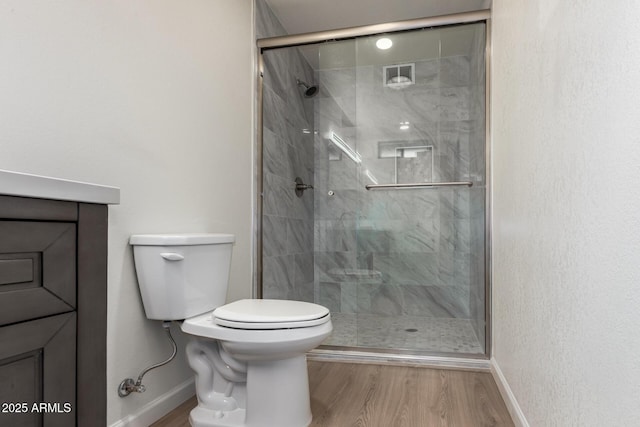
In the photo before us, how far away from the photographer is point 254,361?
1.58 metres

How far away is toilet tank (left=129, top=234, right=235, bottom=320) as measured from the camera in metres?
1.54

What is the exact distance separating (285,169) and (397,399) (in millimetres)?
1676

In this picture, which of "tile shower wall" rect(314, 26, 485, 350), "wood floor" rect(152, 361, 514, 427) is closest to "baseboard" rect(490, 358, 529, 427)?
"wood floor" rect(152, 361, 514, 427)

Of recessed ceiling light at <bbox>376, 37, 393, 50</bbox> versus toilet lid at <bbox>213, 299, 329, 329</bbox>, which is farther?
recessed ceiling light at <bbox>376, 37, 393, 50</bbox>

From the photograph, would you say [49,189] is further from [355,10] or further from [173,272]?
[355,10]

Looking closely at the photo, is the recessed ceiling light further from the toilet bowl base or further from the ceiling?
the toilet bowl base

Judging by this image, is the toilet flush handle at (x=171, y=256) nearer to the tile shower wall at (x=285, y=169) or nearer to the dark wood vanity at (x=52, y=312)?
the dark wood vanity at (x=52, y=312)

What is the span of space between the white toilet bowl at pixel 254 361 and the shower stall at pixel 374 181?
95 cm

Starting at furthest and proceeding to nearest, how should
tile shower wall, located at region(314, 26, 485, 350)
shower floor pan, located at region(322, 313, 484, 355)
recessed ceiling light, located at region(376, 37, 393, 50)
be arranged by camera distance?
tile shower wall, located at region(314, 26, 485, 350), recessed ceiling light, located at region(376, 37, 393, 50), shower floor pan, located at region(322, 313, 484, 355)

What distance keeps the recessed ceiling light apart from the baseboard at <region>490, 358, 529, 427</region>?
6.43ft

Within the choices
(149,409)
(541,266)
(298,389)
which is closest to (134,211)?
(149,409)

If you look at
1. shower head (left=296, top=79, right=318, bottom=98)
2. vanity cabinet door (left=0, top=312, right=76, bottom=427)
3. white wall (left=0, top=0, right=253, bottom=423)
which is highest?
shower head (left=296, top=79, right=318, bottom=98)

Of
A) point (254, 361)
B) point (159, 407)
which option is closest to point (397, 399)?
point (254, 361)

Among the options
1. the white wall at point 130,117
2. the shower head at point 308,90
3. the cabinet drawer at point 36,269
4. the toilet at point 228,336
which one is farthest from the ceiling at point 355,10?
the cabinet drawer at point 36,269
